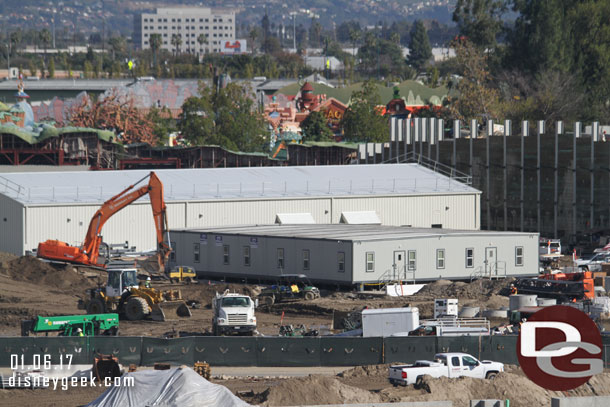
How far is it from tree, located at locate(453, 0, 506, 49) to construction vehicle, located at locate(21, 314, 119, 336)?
4728 inches

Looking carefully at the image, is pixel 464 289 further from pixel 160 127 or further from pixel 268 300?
pixel 160 127

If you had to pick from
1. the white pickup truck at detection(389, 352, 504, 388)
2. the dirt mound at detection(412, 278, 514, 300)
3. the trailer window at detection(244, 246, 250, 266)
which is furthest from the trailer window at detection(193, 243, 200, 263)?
the white pickup truck at detection(389, 352, 504, 388)

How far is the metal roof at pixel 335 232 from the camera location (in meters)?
67.9

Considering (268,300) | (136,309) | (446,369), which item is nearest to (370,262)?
(268,300)

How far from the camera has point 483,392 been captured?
36.5 m

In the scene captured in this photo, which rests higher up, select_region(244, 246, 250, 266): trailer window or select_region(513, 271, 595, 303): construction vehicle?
select_region(244, 246, 250, 266): trailer window

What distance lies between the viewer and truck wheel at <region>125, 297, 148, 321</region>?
2092 inches

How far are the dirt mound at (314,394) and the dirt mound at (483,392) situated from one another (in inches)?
34.8

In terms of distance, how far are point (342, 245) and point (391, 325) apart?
17634 mm

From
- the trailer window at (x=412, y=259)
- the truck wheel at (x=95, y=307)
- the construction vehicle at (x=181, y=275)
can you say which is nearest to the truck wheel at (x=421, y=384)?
the truck wheel at (x=95, y=307)

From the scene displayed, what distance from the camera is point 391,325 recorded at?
47969mm

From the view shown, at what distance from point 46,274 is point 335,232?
16386 millimetres

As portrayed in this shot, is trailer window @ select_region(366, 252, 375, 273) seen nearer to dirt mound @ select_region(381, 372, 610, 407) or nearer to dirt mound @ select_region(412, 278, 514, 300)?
dirt mound @ select_region(412, 278, 514, 300)

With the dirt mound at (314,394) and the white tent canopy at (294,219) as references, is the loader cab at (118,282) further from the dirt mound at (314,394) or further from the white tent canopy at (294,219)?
the white tent canopy at (294,219)
